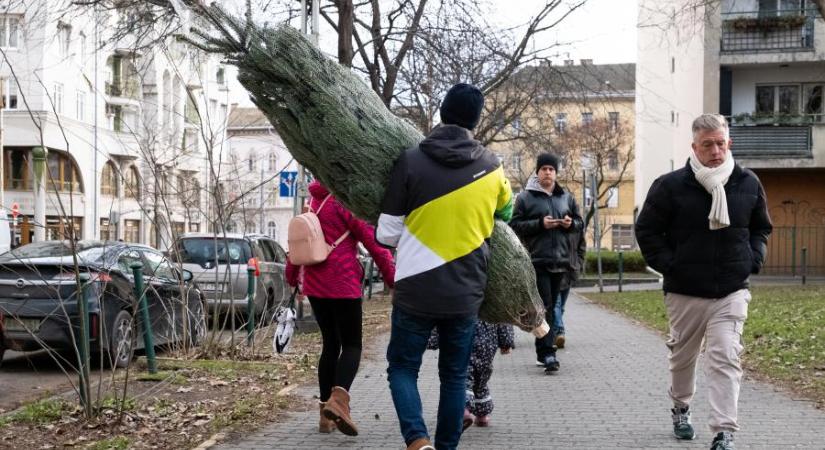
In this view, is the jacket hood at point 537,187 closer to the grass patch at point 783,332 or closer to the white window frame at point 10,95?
the grass patch at point 783,332

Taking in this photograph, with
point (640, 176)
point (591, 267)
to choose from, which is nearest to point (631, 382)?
point (591, 267)

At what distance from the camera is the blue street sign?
→ 16.6m

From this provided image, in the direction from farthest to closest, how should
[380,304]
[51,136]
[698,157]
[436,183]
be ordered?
[51,136] → [380,304] → [698,157] → [436,183]

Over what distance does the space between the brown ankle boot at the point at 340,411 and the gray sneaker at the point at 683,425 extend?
77.1 inches

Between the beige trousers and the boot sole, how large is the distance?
1.97m

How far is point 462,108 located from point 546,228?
469 centimetres

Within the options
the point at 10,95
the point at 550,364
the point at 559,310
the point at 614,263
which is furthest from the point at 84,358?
the point at 10,95

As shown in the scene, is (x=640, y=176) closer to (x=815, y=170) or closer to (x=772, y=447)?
(x=815, y=170)

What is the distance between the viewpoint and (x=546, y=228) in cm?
930

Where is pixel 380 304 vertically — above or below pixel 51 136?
below

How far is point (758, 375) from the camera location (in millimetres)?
9094

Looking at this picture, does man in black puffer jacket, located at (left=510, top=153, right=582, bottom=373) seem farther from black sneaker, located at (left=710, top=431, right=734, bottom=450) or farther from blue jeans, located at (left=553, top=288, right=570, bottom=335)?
black sneaker, located at (left=710, top=431, right=734, bottom=450)

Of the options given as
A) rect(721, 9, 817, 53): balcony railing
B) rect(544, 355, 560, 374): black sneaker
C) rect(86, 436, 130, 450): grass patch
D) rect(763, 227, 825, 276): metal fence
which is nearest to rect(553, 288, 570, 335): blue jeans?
rect(544, 355, 560, 374): black sneaker

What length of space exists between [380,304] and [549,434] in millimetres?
14755
